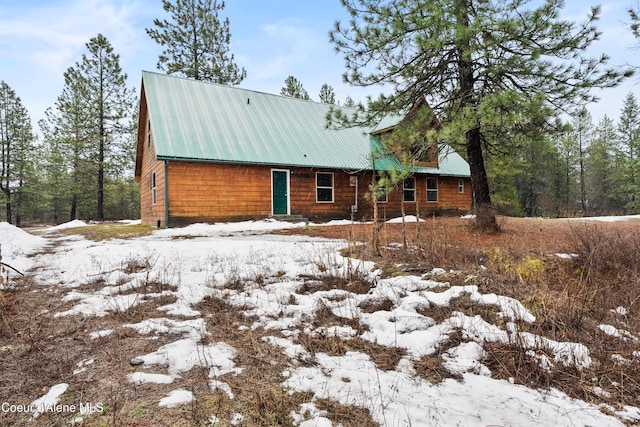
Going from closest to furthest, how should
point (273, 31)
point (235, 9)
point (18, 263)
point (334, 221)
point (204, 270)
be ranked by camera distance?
point (204, 270)
point (18, 263)
point (334, 221)
point (273, 31)
point (235, 9)

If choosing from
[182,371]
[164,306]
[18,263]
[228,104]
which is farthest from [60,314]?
[228,104]

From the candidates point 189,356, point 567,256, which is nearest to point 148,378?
point 189,356

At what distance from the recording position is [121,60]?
23.0 m

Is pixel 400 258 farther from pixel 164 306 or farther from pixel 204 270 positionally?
pixel 164 306

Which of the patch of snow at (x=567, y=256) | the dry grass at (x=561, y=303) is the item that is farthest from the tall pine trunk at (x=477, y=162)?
the patch of snow at (x=567, y=256)

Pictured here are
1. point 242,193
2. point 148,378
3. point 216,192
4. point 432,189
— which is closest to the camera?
point 148,378

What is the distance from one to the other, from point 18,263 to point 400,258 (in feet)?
21.6

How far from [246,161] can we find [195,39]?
50.4 ft

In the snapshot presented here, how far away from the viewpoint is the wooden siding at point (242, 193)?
1140cm

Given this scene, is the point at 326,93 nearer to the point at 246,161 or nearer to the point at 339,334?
the point at 246,161

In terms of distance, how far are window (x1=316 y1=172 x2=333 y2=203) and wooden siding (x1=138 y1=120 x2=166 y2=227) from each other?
6.16 m

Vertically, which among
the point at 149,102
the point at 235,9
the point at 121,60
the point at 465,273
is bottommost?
the point at 465,273

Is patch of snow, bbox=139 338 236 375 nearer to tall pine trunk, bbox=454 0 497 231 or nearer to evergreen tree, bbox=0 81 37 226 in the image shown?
tall pine trunk, bbox=454 0 497 231

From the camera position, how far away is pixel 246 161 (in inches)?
476
